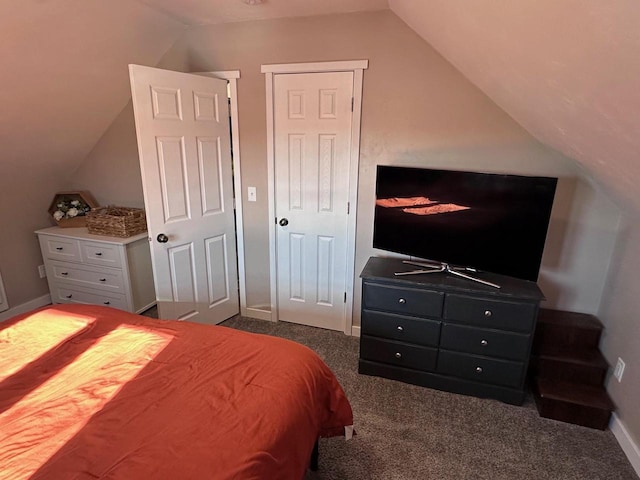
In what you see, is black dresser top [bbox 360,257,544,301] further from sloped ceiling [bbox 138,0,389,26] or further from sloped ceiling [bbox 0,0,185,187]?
sloped ceiling [bbox 0,0,185,187]

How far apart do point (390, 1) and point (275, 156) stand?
135 cm

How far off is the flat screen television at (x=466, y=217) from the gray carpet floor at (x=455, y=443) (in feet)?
2.88

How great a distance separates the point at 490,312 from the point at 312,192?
1574mm

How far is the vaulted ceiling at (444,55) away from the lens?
1.02m

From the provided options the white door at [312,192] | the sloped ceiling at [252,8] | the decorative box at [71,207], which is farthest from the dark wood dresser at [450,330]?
the decorative box at [71,207]

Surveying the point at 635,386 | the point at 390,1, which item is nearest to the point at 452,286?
the point at 635,386

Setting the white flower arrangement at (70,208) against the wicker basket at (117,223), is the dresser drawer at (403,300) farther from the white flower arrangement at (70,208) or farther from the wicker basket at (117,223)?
the white flower arrangement at (70,208)

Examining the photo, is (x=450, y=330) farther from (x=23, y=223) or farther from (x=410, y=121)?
(x=23, y=223)

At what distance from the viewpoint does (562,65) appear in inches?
47.1

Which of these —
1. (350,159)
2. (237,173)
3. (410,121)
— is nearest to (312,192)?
(350,159)

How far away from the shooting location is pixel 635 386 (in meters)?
1.99

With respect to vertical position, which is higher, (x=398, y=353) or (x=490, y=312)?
(x=490, y=312)

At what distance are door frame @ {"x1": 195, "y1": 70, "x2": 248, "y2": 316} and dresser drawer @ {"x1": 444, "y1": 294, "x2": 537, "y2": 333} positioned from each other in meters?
1.84

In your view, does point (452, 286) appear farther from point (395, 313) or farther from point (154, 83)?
point (154, 83)
